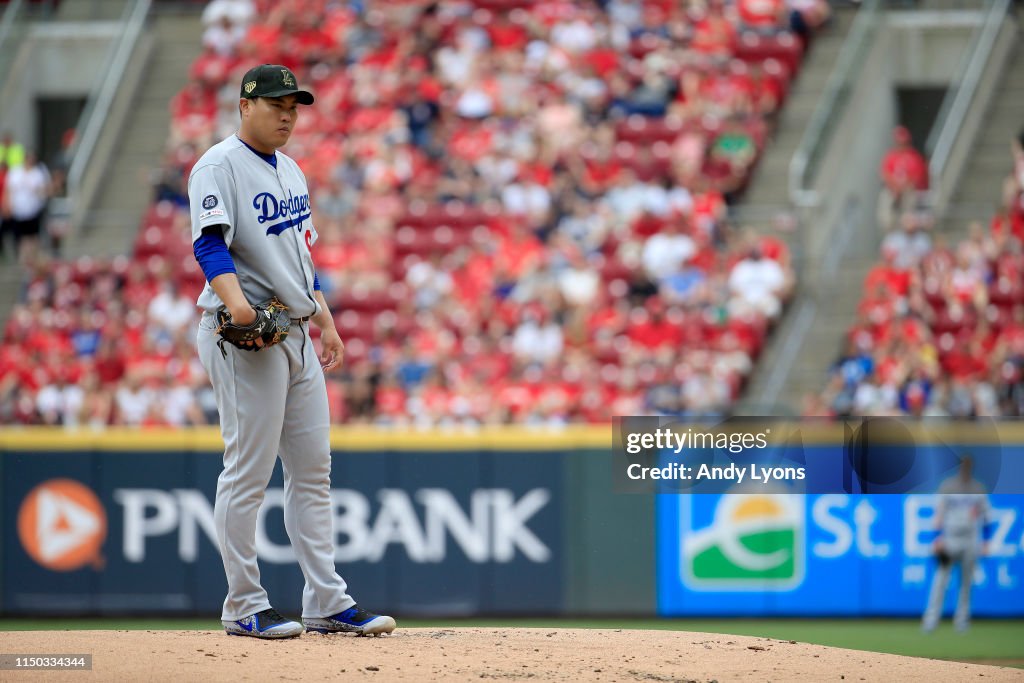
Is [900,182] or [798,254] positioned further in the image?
[900,182]

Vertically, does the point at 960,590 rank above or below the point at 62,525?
below

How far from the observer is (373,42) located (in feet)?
55.2

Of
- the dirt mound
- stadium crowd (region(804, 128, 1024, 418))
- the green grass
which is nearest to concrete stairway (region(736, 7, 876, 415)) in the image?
stadium crowd (region(804, 128, 1024, 418))

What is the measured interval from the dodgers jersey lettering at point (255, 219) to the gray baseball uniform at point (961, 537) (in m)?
6.44

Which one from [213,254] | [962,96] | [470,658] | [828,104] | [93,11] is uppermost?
[93,11]

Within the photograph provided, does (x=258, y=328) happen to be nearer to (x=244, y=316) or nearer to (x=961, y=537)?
(x=244, y=316)

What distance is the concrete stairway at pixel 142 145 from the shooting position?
16.5 m

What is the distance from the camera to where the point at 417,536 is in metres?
11.6

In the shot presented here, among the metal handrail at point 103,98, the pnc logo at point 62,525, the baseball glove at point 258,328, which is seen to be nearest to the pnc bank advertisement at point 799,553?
the pnc logo at point 62,525

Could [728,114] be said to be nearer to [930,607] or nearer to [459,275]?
[459,275]

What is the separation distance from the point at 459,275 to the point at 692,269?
2.05 metres

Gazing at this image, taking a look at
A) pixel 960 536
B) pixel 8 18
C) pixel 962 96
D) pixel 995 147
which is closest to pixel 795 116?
pixel 962 96

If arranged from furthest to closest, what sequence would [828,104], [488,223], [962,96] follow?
[962,96] → [828,104] → [488,223]
